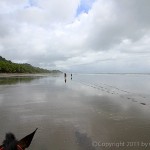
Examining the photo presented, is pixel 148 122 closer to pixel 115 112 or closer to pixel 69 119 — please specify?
pixel 115 112

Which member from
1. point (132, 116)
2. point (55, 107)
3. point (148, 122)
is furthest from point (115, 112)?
point (55, 107)

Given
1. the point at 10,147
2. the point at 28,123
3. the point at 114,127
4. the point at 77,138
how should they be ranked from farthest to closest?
1. the point at 28,123
2. the point at 114,127
3. the point at 77,138
4. the point at 10,147

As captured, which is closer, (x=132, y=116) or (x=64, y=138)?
(x=64, y=138)

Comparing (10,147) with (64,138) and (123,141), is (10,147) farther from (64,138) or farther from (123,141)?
(123,141)

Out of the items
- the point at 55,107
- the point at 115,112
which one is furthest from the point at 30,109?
the point at 115,112

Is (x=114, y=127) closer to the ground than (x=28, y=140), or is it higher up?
closer to the ground

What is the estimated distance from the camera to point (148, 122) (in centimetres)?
1241

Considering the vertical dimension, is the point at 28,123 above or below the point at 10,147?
below

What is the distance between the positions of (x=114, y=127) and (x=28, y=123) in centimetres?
446

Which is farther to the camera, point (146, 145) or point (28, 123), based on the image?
point (28, 123)

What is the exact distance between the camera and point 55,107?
1730 centimetres

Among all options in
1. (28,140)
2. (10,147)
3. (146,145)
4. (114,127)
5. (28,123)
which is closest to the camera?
(10,147)

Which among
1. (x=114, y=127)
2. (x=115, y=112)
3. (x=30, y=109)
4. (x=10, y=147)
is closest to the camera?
(x=10, y=147)

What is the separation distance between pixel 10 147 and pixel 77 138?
4371mm
